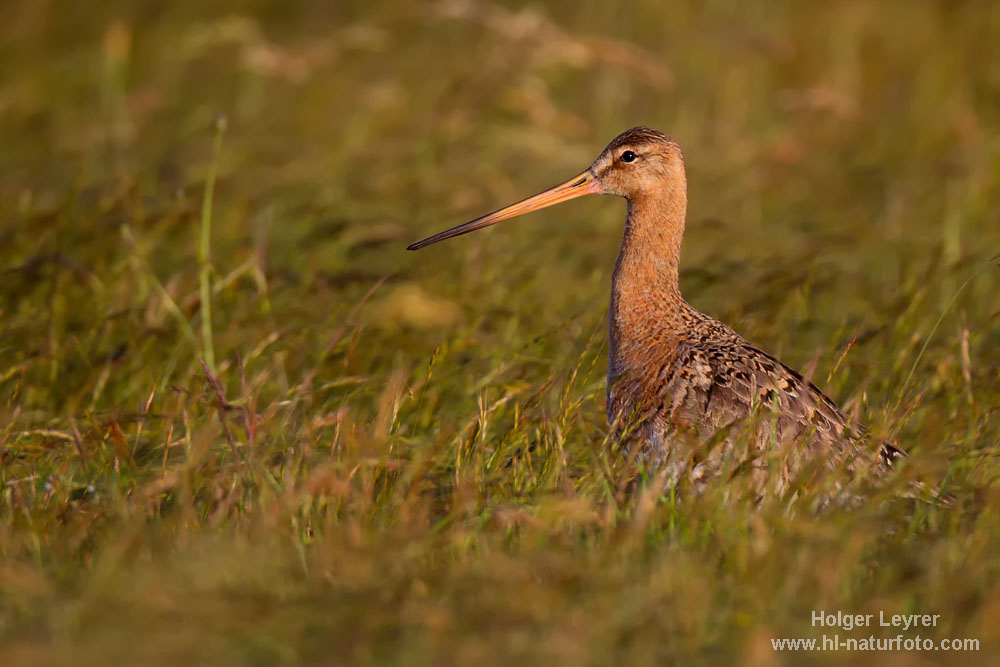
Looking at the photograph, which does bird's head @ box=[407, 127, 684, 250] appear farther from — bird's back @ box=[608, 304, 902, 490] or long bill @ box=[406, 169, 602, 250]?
bird's back @ box=[608, 304, 902, 490]

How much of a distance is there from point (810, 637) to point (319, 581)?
1.08 meters

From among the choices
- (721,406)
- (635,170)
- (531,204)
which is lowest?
(721,406)

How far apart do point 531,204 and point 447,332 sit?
0.54 meters

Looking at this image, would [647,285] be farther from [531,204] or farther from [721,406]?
[721,406]

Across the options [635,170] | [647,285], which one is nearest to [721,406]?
[647,285]

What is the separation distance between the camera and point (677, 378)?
4141mm

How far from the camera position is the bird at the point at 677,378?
12.2 ft

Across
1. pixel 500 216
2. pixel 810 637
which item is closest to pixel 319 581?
pixel 810 637

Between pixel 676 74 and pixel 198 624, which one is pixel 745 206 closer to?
pixel 676 74

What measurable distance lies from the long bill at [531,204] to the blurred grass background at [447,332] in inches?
9.9

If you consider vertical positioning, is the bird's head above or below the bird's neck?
above

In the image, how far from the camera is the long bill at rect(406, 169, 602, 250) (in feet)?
15.3

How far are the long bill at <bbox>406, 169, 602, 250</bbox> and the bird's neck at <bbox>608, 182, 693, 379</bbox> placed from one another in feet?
0.58

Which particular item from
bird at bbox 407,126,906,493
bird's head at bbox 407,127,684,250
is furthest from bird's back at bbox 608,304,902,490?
bird's head at bbox 407,127,684,250
